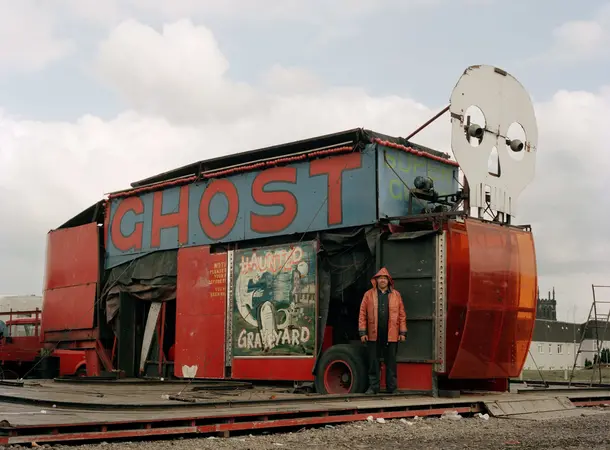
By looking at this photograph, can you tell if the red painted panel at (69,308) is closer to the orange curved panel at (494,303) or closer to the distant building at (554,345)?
the orange curved panel at (494,303)

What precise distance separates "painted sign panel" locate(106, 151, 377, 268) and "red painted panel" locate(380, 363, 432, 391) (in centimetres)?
297

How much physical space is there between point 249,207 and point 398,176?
3.90 m

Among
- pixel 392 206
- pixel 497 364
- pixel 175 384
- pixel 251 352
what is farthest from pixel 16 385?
pixel 497 364

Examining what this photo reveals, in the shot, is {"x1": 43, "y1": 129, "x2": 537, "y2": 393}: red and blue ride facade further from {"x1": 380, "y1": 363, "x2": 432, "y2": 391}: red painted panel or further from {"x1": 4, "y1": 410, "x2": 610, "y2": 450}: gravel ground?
{"x1": 4, "y1": 410, "x2": 610, "y2": 450}: gravel ground

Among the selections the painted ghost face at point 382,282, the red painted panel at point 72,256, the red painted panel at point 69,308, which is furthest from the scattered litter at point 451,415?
the red painted panel at point 72,256

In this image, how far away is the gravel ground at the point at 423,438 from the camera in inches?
343

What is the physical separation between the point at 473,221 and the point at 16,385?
9.63m

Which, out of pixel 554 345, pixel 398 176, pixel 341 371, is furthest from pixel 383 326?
pixel 554 345

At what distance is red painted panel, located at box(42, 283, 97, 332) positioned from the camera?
73.4 feet

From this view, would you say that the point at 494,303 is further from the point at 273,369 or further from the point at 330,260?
the point at 273,369

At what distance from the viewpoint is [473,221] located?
48.8 feet

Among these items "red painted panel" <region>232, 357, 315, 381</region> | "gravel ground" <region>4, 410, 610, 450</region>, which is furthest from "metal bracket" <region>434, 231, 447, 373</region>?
"red painted panel" <region>232, 357, 315, 381</region>

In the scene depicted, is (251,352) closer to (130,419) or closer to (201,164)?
(201,164)

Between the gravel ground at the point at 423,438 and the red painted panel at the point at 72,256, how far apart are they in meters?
13.8
